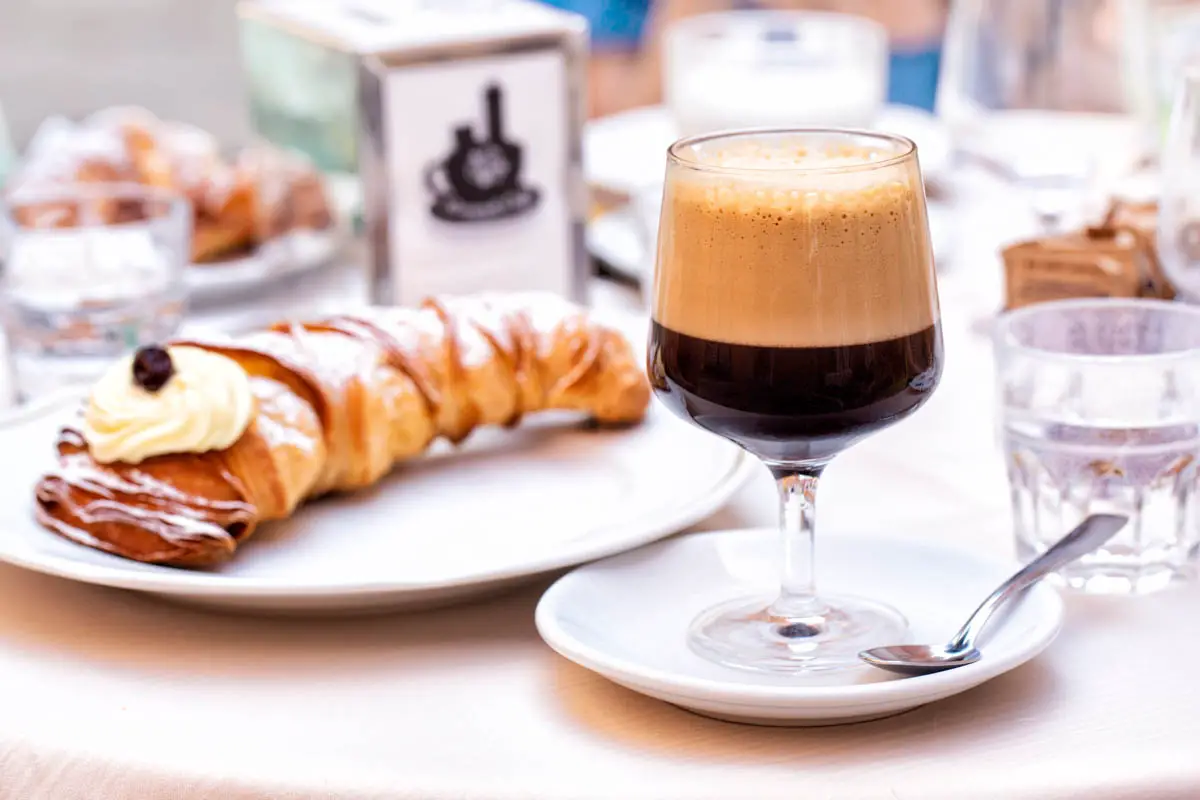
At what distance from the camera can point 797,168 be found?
753 mm

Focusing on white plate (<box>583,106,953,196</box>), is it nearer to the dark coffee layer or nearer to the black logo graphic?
the black logo graphic

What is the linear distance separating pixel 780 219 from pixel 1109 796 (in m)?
0.31

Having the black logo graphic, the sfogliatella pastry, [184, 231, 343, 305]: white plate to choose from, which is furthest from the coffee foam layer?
[184, 231, 343, 305]: white plate

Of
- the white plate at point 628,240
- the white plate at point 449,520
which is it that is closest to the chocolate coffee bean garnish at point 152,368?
the white plate at point 449,520

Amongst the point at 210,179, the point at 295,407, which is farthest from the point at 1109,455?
the point at 210,179

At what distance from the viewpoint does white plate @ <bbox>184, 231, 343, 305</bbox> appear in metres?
1.53

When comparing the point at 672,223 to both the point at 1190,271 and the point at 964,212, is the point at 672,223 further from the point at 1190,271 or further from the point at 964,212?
the point at 964,212

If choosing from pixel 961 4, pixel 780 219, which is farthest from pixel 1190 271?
pixel 780 219

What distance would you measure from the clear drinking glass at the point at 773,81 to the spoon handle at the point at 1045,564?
80 cm

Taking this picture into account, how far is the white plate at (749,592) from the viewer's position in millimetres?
708

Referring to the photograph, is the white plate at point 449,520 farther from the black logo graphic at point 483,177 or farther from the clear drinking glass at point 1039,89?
the clear drinking glass at point 1039,89

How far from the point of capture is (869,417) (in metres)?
0.80

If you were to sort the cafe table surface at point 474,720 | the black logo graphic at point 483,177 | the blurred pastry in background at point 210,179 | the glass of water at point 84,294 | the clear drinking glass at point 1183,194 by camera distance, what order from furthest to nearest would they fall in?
the blurred pastry in background at point 210,179 → the black logo graphic at point 483,177 → the glass of water at point 84,294 → the clear drinking glass at point 1183,194 → the cafe table surface at point 474,720

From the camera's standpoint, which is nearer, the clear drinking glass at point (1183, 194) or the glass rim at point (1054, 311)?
the glass rim at point (1054, 311)
